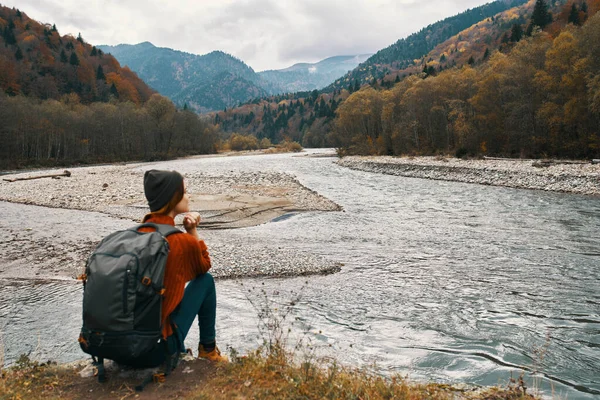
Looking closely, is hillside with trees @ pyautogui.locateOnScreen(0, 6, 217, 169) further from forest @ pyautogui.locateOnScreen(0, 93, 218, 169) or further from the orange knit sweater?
the orange knit sweater

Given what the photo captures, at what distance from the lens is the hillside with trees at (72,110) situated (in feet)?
208

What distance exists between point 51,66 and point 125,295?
14157 cm

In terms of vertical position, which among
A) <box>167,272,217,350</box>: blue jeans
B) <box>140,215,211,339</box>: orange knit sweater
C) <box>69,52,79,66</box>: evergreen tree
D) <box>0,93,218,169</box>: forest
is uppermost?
<box>69,52,79,66</box>: evergreen tree

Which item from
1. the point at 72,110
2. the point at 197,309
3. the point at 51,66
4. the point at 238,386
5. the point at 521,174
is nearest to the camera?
the point at 238,386

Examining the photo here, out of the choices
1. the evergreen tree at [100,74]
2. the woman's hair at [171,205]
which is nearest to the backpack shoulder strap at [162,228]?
the woman's hair at [171,205]

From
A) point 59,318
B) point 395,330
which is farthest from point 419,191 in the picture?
point 59,318

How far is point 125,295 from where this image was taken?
326 cm

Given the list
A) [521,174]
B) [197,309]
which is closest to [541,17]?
[521,174]

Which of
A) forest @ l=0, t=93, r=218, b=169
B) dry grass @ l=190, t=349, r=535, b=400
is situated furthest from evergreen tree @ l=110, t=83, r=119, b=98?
dry grass @ l=190, t=349, r=535, b=400

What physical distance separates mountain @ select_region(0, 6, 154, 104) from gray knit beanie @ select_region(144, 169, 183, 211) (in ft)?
381

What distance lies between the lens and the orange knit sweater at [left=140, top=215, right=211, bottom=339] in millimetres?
3588

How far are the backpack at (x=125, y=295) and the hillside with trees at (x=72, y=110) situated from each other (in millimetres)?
67000

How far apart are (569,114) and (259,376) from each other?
43581 mm

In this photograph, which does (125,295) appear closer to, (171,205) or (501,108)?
(171,205)
